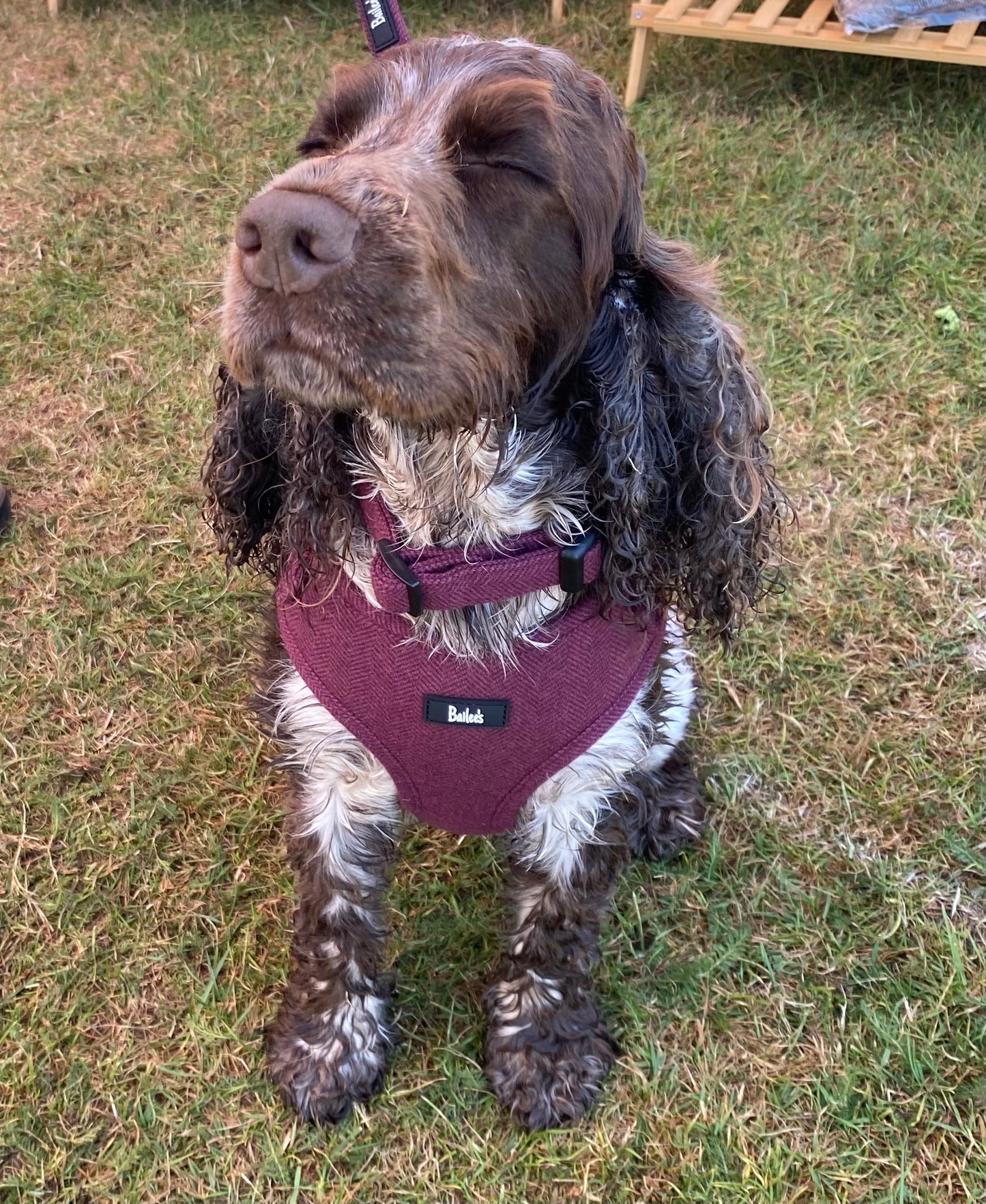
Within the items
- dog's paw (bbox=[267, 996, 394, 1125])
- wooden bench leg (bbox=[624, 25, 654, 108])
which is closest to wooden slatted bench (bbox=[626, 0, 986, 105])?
wooden bench leg (bbox=[624, 25, 654, 108])

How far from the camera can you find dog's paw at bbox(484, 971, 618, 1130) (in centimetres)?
289

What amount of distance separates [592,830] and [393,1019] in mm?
907

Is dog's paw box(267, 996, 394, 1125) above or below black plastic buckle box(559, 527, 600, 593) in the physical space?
below

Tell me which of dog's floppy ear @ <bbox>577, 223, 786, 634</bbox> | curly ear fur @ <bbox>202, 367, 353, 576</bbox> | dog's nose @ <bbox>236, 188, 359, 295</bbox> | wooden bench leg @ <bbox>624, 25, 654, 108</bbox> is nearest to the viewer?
dog's nose @ <bbox>236, 188, 359, 295</bbox>

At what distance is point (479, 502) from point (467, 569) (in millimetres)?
160

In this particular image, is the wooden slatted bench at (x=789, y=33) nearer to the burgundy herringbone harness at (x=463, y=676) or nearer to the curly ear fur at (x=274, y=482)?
the curly ear fur at (x=274, y=482)

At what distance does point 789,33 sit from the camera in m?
5.70

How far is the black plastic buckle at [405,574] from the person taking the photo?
2.26 meters

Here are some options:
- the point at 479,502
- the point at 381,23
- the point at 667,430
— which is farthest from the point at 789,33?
the point at 479,502

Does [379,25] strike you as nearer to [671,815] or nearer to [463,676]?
[463,676]

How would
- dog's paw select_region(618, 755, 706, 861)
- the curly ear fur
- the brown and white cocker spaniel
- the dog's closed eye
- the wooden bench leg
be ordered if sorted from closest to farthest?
the brown and white cocker spaniel, the dog's closed eye, the curly ear fur, dog's paw select_region(618, 755, 706, 861), the wooden bench leg

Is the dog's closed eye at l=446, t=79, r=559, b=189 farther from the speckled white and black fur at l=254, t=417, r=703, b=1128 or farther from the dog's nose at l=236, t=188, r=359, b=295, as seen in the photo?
the speckled white and black fur at l=254, t=417, r=703, b=1128

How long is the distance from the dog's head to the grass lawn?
0.67m

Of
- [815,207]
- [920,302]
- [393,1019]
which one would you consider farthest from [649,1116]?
[815,207]
